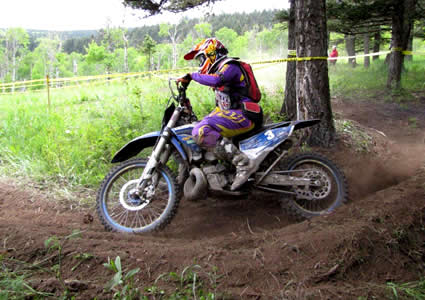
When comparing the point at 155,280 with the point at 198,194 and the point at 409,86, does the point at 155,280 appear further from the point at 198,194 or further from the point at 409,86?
the point at 409,86

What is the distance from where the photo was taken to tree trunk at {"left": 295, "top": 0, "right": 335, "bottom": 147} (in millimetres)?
5555

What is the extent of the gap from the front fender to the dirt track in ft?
2.85

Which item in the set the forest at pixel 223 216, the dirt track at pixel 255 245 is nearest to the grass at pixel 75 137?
the forest at pixel 223 216

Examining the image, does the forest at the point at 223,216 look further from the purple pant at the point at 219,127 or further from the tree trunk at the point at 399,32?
the tree trunk at the point at 399,32

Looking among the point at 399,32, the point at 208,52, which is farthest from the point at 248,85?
the point at 399,32

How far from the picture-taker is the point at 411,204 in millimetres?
3682

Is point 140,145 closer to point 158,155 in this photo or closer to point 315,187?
point 158,155

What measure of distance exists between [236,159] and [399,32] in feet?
31.5

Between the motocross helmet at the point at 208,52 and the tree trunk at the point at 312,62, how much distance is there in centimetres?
196

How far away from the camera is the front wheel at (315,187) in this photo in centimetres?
412

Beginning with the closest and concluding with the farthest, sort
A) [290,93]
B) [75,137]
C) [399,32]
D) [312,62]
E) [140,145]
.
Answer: [140,145], [312,62], [75,137], [290,93], [399,32]

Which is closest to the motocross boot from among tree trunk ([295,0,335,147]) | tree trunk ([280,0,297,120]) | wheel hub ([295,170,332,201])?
wheel hub ([295,170,332,201])

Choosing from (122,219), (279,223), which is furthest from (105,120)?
(279,223)

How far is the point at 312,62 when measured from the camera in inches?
219
